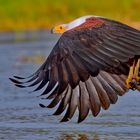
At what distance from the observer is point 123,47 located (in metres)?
7.50

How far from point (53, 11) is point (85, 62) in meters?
22.0

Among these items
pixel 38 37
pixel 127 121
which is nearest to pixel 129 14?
pixel 38 37

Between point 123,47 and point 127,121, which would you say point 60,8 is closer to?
point 127,121

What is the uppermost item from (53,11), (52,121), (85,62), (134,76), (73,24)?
(53,11)

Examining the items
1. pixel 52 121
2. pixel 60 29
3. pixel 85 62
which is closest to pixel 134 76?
pixel 60 29

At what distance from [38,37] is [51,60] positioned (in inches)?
644

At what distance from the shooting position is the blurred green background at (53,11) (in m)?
27.9

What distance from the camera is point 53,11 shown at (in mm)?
29234

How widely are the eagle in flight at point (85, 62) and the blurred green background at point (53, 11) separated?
1863 centimetres

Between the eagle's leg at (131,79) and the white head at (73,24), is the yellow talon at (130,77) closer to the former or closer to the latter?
the eagle's leg at (131,79)

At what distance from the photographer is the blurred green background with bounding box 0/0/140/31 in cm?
2794

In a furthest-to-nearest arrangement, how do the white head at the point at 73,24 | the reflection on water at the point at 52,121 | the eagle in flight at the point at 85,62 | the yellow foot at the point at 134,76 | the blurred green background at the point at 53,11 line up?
the blurred green background at the point at 53,11
the reflection on water at the point at 52,121
the yellow foot at the point at 134,76
the white head at the point at 73,24
the eagle in flight at the point at 85,62

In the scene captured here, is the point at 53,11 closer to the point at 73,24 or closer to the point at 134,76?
the point at 134,76

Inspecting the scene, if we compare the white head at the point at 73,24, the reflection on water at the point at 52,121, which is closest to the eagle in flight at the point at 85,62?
the white head at the point at 73,24
